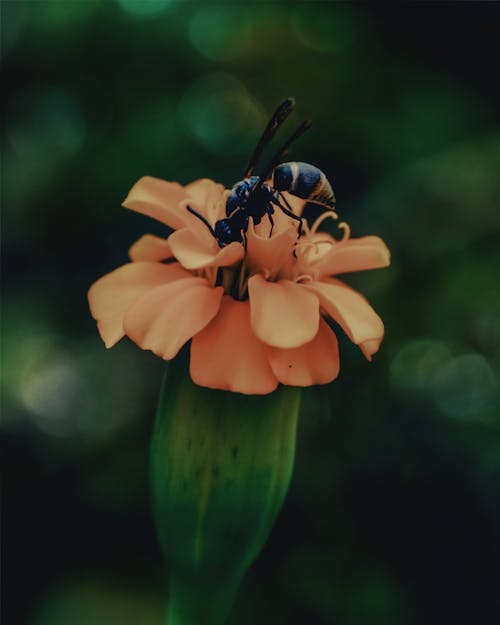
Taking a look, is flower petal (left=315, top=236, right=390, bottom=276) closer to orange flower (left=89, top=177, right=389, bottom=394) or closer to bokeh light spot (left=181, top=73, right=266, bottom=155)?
orange flower (left=89, top=177, right=389, bottom=394)

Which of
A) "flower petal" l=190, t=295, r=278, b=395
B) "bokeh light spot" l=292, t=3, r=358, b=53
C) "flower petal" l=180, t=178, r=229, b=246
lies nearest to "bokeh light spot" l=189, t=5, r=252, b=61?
"bokeh light spot" l=292, t=3, r=358, b=53

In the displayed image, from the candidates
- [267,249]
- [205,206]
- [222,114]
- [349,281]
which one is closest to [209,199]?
[205,206]

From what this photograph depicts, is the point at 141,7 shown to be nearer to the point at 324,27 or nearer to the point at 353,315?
the point at 324,27

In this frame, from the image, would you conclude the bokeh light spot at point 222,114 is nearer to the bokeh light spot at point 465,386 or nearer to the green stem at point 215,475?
the bokeh light spot at point 465,386

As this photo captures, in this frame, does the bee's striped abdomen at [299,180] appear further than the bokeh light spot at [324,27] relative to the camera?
No

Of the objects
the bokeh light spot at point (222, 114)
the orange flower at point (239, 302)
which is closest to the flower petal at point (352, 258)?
the orange flower at point (239, 302)

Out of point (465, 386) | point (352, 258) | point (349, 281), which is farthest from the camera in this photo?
point (349, 281)
